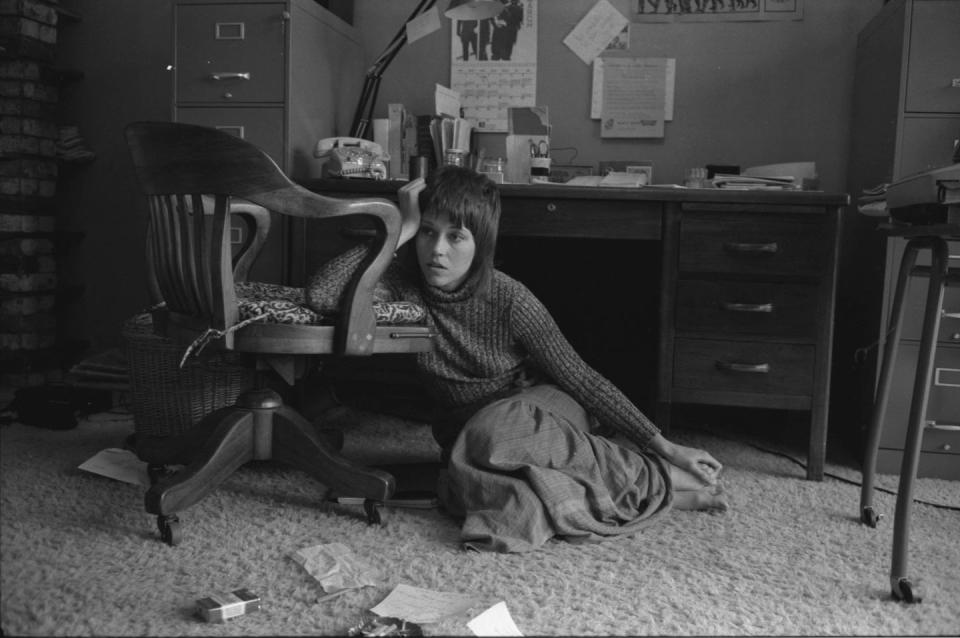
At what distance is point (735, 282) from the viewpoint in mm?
1968

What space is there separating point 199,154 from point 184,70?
37.0 inches

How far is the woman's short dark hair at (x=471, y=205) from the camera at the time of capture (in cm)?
168

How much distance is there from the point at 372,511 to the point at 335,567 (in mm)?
213

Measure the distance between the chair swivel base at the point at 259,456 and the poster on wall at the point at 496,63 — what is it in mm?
1323

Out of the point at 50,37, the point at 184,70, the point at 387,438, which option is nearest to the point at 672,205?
the point at 387,438

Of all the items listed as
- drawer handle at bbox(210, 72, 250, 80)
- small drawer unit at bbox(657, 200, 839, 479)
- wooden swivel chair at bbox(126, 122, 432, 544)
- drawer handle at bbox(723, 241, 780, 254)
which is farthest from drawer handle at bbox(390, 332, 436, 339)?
drawer handle at bbox(210, 72, 250, 80)

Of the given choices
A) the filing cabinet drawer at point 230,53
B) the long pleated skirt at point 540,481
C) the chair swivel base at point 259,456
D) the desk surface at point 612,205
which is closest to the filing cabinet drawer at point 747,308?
the desk surface at point 612,205

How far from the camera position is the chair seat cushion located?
1.46 metres

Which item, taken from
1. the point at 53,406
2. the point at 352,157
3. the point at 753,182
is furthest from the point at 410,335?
the point at 53,406

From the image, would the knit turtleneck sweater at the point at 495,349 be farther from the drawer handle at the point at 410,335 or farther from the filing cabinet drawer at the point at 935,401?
the filing cabinet drawer at the point at 935,401

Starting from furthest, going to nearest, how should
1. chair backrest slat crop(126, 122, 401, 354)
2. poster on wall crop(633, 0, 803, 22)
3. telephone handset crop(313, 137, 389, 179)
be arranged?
poster on wall crop(633, 0, 803, 22) → telephone handset crop(313, 137, 389, 179) → chair backrest slat crop(126, 122, 401, 354)

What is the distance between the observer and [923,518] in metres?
1.67

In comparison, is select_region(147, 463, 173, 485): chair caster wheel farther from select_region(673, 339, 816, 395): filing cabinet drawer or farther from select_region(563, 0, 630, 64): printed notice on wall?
select_region(563, 0, 630, 64): printed notice on wall

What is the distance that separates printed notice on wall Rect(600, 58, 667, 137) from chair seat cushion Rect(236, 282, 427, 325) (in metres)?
1.18
